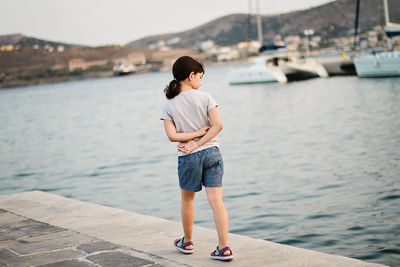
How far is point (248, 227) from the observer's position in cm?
736

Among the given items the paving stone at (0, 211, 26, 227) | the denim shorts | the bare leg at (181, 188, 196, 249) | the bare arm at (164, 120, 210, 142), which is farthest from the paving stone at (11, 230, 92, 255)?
the bare arm at (164, 120, 210, 142)

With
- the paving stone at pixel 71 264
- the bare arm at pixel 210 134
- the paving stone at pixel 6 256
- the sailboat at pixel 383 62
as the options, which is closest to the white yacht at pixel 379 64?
the sailboat at pixel 383 62

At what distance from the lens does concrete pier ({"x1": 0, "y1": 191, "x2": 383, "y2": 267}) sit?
3855 mm

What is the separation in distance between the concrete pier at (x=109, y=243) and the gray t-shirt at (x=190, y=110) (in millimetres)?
846

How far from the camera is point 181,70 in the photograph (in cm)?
395

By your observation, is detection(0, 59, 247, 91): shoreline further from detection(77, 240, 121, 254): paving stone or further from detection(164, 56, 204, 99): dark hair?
detection(164, 56, 204, 99): dark hair

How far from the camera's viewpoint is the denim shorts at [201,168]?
392 centimetres

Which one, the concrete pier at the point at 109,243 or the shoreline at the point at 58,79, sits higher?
the shoreline at the point at 58,79

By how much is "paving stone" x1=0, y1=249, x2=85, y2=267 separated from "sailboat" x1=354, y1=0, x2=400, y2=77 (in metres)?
39.2

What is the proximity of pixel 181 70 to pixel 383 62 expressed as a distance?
4059cm

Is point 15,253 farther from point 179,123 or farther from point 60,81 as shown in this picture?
point 60,81

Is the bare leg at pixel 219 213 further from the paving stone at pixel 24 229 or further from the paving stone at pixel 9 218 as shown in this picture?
the paving stone at pixel 9 218

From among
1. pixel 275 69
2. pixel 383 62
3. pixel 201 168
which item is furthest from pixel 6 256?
pixel 275 69

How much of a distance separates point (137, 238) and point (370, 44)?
6484 cm
